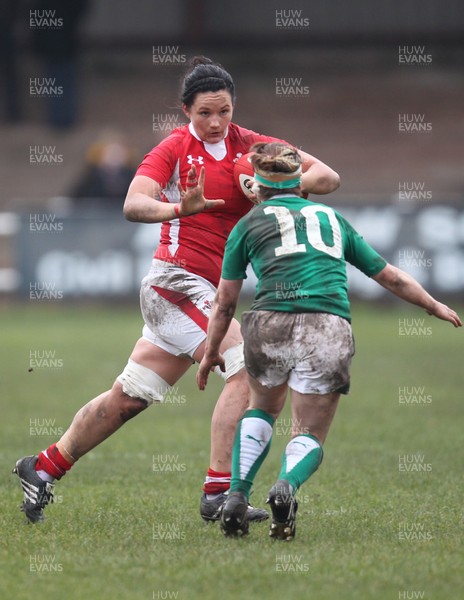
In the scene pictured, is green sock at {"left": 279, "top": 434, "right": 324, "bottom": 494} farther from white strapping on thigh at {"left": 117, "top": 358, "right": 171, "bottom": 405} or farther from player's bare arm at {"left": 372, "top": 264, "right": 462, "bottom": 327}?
white strapping on thigh at {"left": 117, "top": 358, "right": 171, "bottom": 405}

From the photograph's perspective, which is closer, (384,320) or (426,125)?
(384,320)

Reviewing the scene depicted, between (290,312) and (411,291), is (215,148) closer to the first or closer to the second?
(290,312)

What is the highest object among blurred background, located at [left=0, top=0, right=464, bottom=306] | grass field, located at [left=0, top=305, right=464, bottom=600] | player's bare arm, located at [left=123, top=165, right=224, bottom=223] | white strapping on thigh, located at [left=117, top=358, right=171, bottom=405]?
player's bare arm, located at [left=123, top=165, right=224, bottom=223]

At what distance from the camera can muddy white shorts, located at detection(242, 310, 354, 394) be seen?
5.75 meters

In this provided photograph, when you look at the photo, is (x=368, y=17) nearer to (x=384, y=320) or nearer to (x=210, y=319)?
(x=384, y=320)

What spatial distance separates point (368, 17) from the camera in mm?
28391

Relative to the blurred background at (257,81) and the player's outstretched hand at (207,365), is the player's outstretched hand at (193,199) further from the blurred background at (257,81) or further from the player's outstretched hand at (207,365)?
the blurred background at (257,81)

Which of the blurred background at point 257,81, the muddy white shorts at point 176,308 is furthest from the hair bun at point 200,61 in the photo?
the blurred background at point 257,81

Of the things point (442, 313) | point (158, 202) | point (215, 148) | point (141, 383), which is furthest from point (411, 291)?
point (141, 383)

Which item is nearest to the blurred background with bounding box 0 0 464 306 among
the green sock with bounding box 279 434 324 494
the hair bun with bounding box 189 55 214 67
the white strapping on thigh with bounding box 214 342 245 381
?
the hair bun with bounding box 189 55 214 67

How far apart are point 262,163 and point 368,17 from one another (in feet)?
76.8

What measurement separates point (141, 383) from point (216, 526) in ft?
2.70

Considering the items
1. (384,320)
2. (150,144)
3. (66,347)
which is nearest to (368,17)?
(150,144)

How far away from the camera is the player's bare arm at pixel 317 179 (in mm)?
6316
